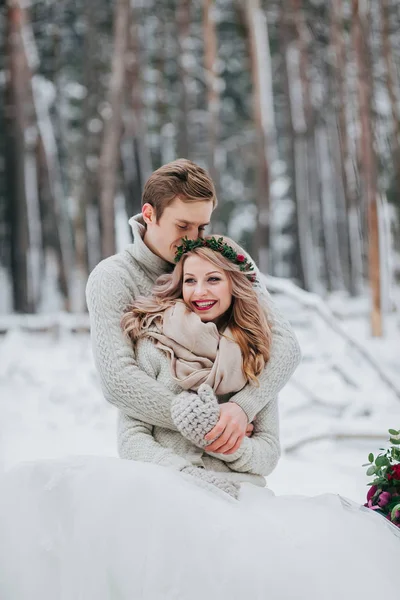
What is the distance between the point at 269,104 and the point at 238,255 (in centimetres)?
956

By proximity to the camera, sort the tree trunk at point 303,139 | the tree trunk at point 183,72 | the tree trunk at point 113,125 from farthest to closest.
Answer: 1. the tree trunk at point 303,139
2. the tree trunk at point 183,72
3. the tree trunk at point 113,125

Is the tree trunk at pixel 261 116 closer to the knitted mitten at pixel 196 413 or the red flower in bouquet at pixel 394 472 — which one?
the red flower in bouquet at pixel 394 472

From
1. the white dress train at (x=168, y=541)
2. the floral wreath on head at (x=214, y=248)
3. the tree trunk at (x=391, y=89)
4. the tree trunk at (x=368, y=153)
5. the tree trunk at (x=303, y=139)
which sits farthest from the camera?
the tree trunk at (x=303, y=139)

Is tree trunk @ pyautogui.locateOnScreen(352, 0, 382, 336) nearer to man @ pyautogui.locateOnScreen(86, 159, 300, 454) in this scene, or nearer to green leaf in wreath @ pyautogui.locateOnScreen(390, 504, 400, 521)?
man @ pyautogui.locateOnScreen(86, 159, 300, 454)

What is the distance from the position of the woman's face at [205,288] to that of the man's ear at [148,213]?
0.22 metres

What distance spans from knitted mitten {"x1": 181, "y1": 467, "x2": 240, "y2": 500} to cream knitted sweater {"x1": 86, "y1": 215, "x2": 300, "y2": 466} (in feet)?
0.56

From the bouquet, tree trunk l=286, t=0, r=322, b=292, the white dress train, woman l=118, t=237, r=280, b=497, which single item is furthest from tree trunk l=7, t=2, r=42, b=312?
the white dress train

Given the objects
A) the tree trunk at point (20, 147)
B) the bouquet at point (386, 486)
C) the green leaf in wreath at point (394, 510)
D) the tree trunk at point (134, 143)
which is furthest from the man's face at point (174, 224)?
the tree trunk at point (134, 143)

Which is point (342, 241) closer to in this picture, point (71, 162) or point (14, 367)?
point (71, 162)

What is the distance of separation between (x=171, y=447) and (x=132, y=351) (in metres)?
0.29

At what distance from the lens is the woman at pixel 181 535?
1.51 meters

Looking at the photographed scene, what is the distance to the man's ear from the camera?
7.09 feet

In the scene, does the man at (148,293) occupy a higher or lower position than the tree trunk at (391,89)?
lower

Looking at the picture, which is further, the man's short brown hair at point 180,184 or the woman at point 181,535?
the man's short brown hair at point 180,184
